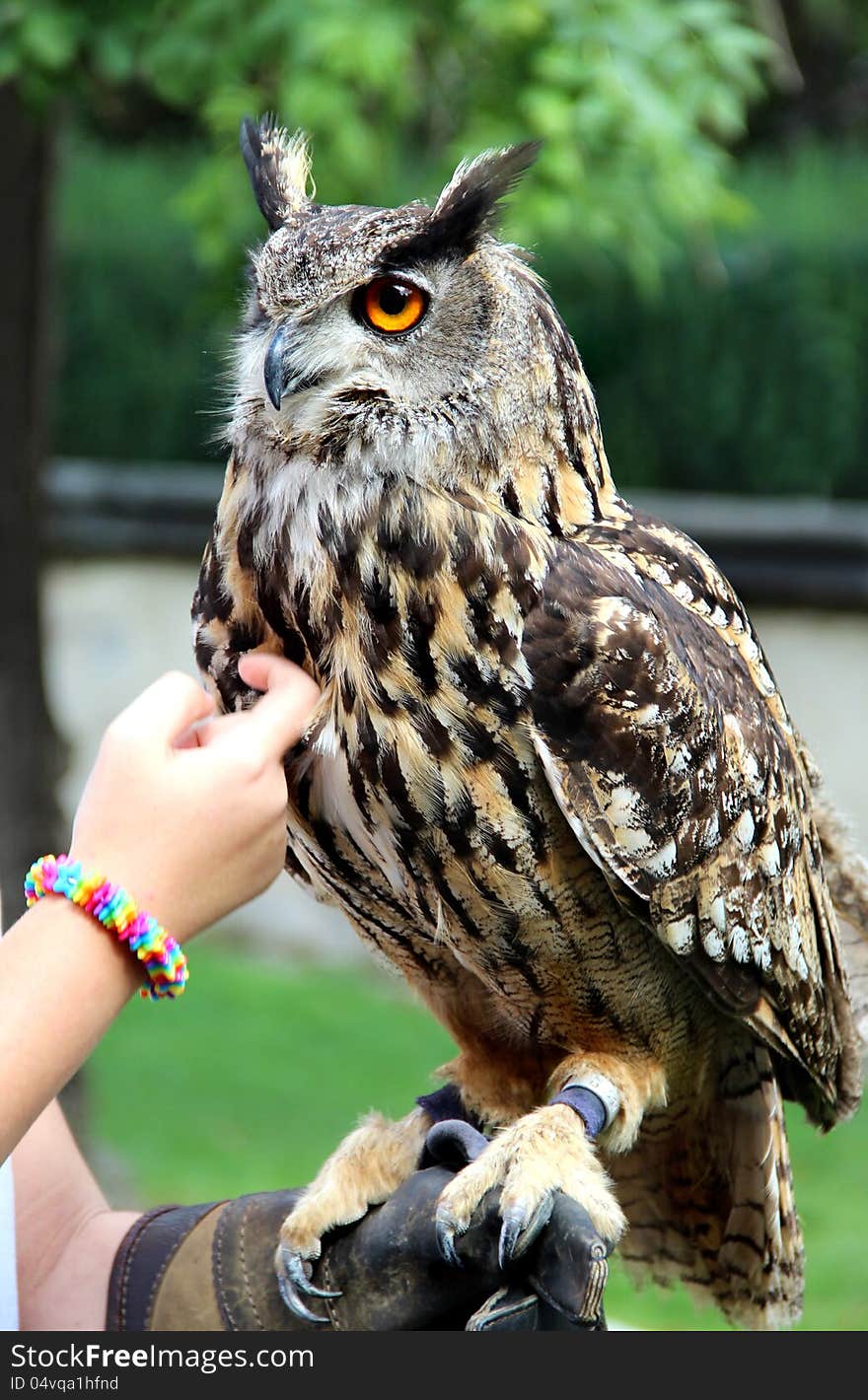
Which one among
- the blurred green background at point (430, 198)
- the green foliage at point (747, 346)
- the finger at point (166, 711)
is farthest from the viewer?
the green foliage at point (747, 346)

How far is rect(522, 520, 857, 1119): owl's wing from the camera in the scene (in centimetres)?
151

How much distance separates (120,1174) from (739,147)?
23.3ft

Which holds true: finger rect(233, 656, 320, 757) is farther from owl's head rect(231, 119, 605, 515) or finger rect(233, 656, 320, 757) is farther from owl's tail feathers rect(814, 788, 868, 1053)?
owl's tail feathers rect(814, 788, 868, 1053)

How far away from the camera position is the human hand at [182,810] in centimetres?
120

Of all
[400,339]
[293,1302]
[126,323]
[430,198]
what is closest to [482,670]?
[400,339]


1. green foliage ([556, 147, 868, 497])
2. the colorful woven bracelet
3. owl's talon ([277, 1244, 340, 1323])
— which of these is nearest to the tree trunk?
owl's talon ([277, 1244, 340, 1323])

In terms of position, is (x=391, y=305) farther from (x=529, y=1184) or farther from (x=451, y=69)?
(x=451, y=69)

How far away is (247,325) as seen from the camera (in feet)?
5.31

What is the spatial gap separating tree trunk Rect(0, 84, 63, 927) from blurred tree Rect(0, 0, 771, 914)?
14.2 inches

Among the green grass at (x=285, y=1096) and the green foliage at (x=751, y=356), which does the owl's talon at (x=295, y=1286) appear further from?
the green foliage at (x=751, y=356)

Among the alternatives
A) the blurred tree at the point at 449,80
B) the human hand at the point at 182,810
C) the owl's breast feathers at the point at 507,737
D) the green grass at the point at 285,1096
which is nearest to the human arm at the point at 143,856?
the human hand at the point at 182,810

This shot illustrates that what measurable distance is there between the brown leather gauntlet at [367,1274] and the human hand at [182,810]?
0.47 meters

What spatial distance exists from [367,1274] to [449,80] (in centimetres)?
230

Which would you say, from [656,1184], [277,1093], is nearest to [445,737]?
[656,1184]
